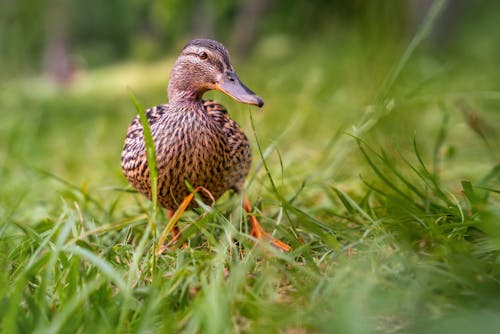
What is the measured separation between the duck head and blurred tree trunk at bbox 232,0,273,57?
8777mm

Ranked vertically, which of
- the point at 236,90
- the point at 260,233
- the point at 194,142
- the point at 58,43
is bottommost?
the point at 260,233

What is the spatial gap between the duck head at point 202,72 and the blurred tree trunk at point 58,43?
10.7 metres

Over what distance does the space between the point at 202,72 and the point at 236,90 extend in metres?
0.22

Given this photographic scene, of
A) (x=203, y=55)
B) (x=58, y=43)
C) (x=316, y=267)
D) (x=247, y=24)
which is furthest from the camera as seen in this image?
(x=58, y=43)

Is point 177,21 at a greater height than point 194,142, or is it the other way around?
point 177,21

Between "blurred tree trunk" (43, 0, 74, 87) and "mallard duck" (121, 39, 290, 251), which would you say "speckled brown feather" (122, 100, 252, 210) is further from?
"blurred tree trunk" (43, 0, 74, 87)

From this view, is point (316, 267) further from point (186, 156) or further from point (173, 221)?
point (186, 156)

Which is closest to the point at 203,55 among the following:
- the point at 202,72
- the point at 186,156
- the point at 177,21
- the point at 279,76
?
the point at 202,72

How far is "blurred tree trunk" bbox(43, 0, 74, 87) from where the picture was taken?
41.0 feet

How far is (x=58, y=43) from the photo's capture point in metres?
13.1

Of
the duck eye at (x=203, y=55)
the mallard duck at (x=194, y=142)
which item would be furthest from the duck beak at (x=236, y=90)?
the duck eye at (x=203, y=55)

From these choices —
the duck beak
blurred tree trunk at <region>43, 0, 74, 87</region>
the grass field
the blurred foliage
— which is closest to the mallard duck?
the duck beak

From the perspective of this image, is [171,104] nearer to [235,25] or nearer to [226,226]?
[226,226]

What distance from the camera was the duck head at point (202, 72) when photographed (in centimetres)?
202
